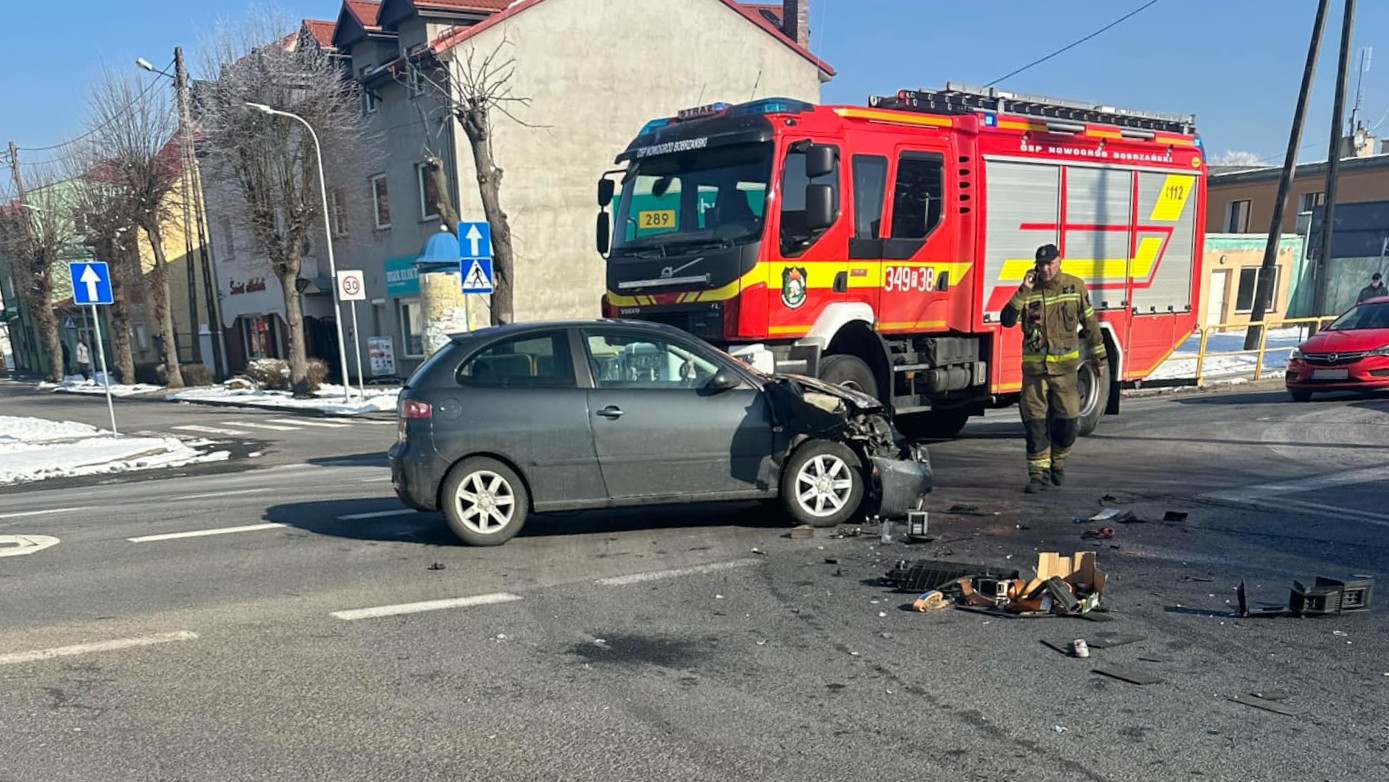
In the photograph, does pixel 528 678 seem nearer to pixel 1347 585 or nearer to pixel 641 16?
pixel 1347 585

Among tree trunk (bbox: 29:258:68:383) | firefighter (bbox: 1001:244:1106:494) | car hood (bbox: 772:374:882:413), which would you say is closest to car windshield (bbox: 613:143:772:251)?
car hood (bbox: 772:374:882:413)

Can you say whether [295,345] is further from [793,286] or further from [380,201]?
[793,286]

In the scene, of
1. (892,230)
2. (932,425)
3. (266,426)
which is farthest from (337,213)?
(892,230)

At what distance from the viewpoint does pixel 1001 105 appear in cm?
1041

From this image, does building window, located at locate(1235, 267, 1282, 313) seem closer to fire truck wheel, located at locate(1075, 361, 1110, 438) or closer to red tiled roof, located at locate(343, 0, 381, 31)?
fire truck wheel, located at locate(1075, 361, 1110, 438)

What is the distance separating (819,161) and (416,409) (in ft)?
13.7

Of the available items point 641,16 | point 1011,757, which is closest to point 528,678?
point 1011,757

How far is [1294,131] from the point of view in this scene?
20812 mm

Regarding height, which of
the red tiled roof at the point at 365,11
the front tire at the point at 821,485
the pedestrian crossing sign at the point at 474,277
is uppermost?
the red tiled roof at the point at 365,11

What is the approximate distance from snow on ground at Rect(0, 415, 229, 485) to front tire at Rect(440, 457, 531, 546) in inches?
358

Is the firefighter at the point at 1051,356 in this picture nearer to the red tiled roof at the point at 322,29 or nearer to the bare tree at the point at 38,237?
the red tiled roof at the point at 322,29

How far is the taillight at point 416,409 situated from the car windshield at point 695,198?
3448 mm

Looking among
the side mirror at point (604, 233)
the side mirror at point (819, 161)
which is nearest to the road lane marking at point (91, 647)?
the side mirror at point (819, 161)

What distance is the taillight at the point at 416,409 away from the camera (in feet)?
20.7
